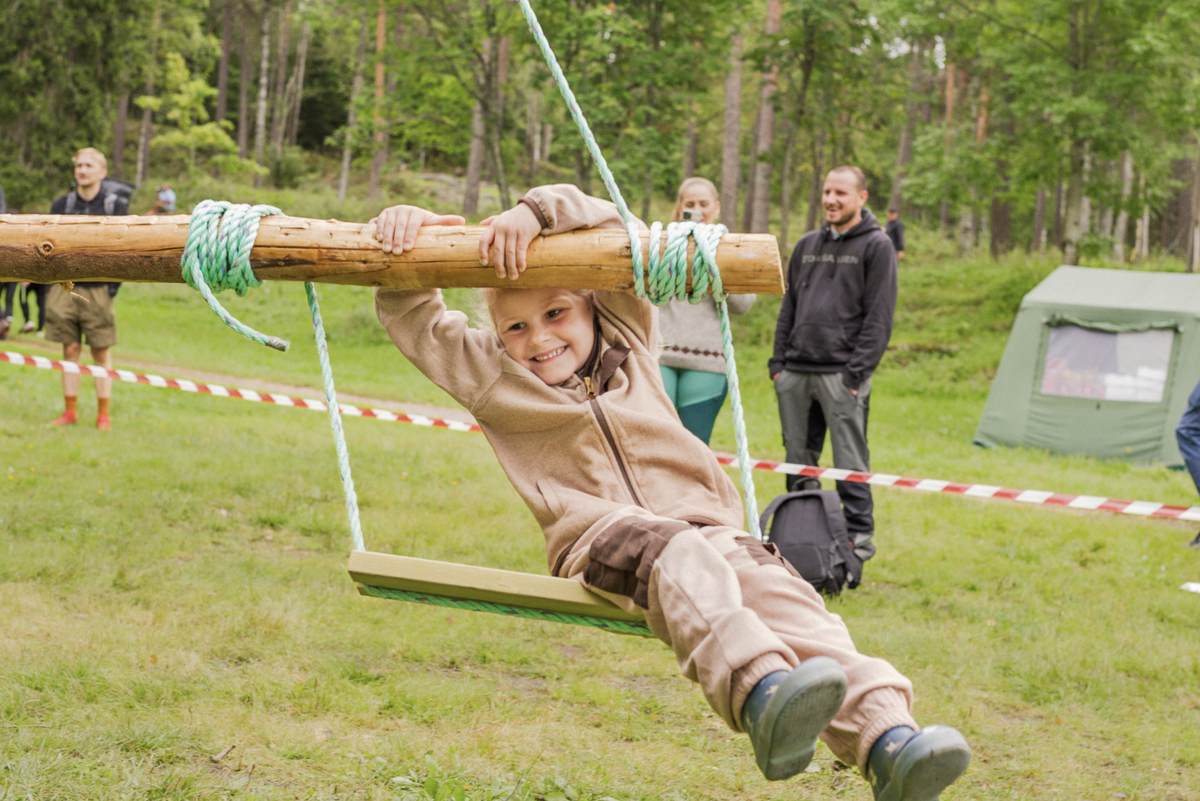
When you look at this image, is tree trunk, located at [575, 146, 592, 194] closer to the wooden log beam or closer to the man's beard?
the man's beard

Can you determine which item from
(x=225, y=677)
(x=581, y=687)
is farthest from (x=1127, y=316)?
(x=225, y=677)

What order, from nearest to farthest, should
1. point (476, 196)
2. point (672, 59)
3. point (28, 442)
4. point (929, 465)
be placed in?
point (28, 442) < point (929, 465) < point (672, 59) < point (476, 196)

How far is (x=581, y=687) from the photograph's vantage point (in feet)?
11.9

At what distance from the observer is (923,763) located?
6.27 ft

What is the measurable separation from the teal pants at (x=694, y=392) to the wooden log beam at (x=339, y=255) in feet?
7.86

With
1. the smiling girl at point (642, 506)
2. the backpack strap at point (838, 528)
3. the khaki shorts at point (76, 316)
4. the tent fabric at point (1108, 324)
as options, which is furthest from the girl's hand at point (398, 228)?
the tent fabric at point (1108, 324)

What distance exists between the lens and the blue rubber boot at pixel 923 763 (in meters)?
1.91

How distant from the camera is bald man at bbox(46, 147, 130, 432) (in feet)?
23.7

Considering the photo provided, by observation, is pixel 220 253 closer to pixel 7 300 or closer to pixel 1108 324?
pixel 1108 324

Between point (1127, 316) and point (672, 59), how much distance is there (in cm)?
786

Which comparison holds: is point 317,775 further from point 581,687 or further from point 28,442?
point 28,442

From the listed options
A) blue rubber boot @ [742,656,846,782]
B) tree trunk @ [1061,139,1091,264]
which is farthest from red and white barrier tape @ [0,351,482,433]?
tree trunk @ [1061,139,1091,264]

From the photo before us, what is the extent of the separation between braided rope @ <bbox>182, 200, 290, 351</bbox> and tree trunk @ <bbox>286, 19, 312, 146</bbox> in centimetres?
3739

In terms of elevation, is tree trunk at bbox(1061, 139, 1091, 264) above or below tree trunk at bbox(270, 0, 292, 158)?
below
